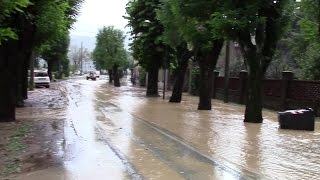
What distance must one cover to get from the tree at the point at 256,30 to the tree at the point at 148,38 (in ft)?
55.6

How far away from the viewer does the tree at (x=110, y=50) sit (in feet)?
235

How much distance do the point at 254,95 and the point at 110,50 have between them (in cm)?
5543

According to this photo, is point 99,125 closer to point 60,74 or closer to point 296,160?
point 296,160

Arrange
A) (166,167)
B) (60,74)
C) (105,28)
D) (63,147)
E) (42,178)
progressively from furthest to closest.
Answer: (60,74), (105,28), (63,147), (166,167), (42,178)

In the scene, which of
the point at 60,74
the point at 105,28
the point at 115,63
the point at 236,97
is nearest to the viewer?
the point at 236,97

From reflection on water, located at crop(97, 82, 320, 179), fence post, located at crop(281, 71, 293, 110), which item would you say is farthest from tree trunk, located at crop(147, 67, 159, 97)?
reflection on water, located at crop(97, 82, 320, 179)

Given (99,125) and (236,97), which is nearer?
(99,125)

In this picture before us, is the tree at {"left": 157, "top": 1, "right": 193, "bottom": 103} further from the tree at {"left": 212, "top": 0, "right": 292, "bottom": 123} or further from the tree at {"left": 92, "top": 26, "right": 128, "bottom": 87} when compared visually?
the tree at {"left": 92, "top": 26, "right": 128, "bottom": 87}

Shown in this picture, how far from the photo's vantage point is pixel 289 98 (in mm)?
27531

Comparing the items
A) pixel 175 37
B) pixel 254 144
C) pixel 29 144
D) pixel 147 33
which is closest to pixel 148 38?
pixel 147 33

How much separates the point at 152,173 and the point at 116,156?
6.61ft

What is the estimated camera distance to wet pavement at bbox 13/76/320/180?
9863mm

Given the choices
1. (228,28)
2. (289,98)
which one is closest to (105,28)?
(289,98)

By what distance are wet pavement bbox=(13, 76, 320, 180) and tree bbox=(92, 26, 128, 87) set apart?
169 feet
